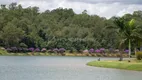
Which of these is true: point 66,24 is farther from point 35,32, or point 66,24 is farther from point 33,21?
point 35,32

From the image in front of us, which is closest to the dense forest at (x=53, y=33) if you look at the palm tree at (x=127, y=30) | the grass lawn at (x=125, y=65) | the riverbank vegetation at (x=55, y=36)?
the riverbank vegetation at (x=55, y=36)

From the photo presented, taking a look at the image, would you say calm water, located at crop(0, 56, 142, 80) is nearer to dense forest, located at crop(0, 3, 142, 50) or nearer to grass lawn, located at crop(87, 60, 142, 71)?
grass lawn, located at crop(87, 60, 142, 71)

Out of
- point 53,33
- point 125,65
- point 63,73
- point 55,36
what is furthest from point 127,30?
point 53,33

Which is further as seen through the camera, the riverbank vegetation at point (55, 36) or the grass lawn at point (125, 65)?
the riverbank vegetation at point (55, 36)

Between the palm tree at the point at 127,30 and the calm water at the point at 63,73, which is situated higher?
the palm tree at the point at 127,30

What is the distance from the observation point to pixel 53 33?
14400cm

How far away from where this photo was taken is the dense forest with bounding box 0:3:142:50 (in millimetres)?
128750

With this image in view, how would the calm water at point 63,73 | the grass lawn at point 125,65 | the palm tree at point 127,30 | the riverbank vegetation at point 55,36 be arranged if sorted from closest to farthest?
the calm water at point 63,73
the grass lawn at point 125,65
the palm tree at point 127,30
the riverbank vegetation at point 55,36

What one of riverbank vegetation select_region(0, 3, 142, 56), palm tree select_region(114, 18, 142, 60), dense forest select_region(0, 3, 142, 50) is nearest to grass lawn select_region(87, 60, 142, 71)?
palm tree select_region(114, 18, 142, 60)

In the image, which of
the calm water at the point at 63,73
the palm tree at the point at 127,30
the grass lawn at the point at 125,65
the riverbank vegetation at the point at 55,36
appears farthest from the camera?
the riverbank vegetation at the point at 55,36

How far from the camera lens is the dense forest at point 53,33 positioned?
12875 centimetres

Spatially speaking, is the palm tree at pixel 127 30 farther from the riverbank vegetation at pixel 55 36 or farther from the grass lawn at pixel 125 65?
the riverbank vegetation at pixel 55 36

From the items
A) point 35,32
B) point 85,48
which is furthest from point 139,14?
point 35,32

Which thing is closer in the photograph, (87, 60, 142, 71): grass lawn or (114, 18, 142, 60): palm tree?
(87, 60, 142, 71): grass lawn
